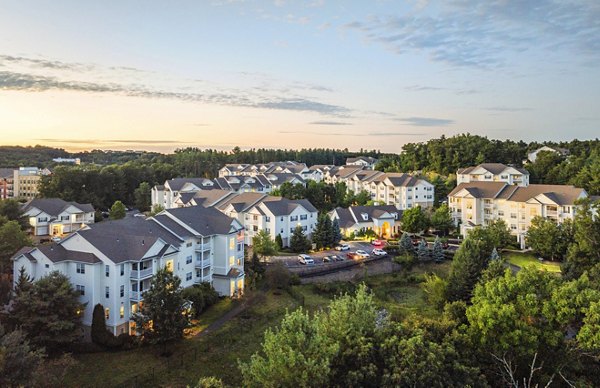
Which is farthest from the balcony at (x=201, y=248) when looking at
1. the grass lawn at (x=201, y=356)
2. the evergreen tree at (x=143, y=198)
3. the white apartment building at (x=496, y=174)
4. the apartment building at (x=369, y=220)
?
the white apartment building at (x=496, y=174)

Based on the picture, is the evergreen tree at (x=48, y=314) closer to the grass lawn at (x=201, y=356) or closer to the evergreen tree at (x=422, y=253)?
the grass lawn at (x=201, y=356)

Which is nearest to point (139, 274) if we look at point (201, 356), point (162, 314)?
point (162, 314)

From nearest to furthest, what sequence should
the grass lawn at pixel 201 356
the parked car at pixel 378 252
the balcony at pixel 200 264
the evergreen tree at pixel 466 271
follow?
the grass lawn at pixel 201 356
the evergreen tree at pixel 466 271
the balcony at pixel 200 264
the parked car at pixel 378 252

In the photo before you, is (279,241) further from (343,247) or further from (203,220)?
(203,220)

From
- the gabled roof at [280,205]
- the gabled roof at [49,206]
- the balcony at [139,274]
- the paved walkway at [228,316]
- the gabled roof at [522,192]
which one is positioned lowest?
the paved walkway at [228,316]

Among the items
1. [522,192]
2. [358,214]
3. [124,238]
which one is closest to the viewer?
[124,238]

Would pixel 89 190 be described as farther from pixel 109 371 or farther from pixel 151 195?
pixel 109 371
